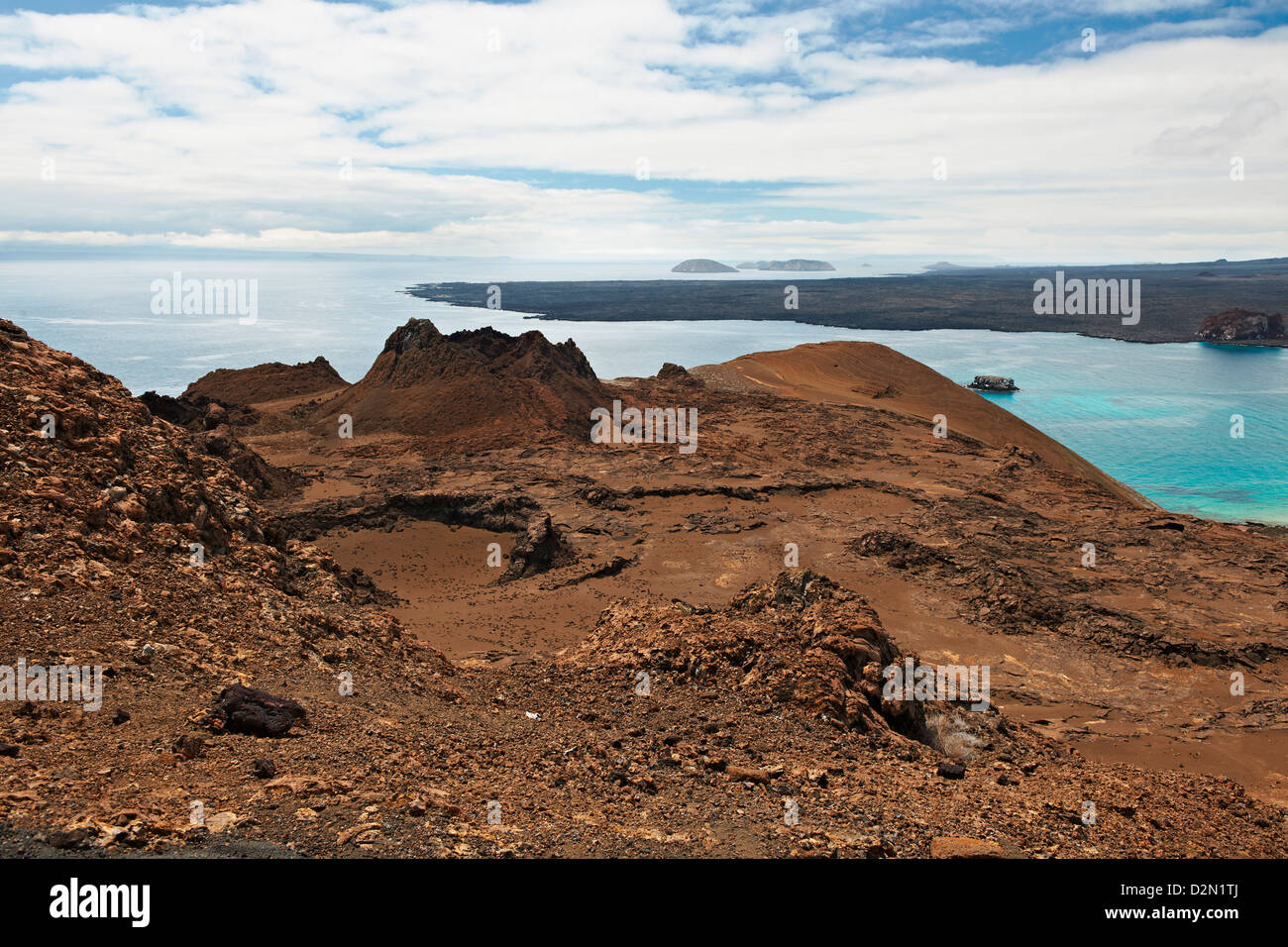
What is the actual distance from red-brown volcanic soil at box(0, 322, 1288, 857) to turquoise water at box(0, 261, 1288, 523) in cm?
1973

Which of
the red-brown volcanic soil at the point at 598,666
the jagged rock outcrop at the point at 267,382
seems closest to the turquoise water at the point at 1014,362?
the jagged rock outcrop at the point at 267,382

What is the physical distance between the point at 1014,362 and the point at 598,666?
69406mm

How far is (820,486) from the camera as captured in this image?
22.3 m

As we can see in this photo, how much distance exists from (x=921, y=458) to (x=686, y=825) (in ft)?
77.6

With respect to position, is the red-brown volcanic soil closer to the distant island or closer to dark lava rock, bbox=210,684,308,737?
dark lava rock, bbox=210,684,308,737

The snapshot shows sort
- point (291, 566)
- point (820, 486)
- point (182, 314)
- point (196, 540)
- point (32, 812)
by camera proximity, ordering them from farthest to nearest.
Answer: point (182, 314)
point (820, 486)
point (291, 566)
point (196, 540)
point (32, 812)

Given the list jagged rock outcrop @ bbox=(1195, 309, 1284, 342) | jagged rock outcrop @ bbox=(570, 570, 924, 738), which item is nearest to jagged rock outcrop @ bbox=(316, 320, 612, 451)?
jagged rock outcrop @ bbox=(570, 570, 924, 738)

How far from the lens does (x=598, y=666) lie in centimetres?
904

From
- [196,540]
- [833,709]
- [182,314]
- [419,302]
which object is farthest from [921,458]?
[419,302]

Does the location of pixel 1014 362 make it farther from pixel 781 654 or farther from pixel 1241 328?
pixel 781 654

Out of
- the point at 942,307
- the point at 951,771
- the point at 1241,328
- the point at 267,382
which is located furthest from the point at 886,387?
the point at 942,307

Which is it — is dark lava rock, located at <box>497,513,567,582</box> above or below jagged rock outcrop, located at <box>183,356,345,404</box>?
below

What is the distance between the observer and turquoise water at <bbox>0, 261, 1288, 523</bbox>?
36656 millimetres
